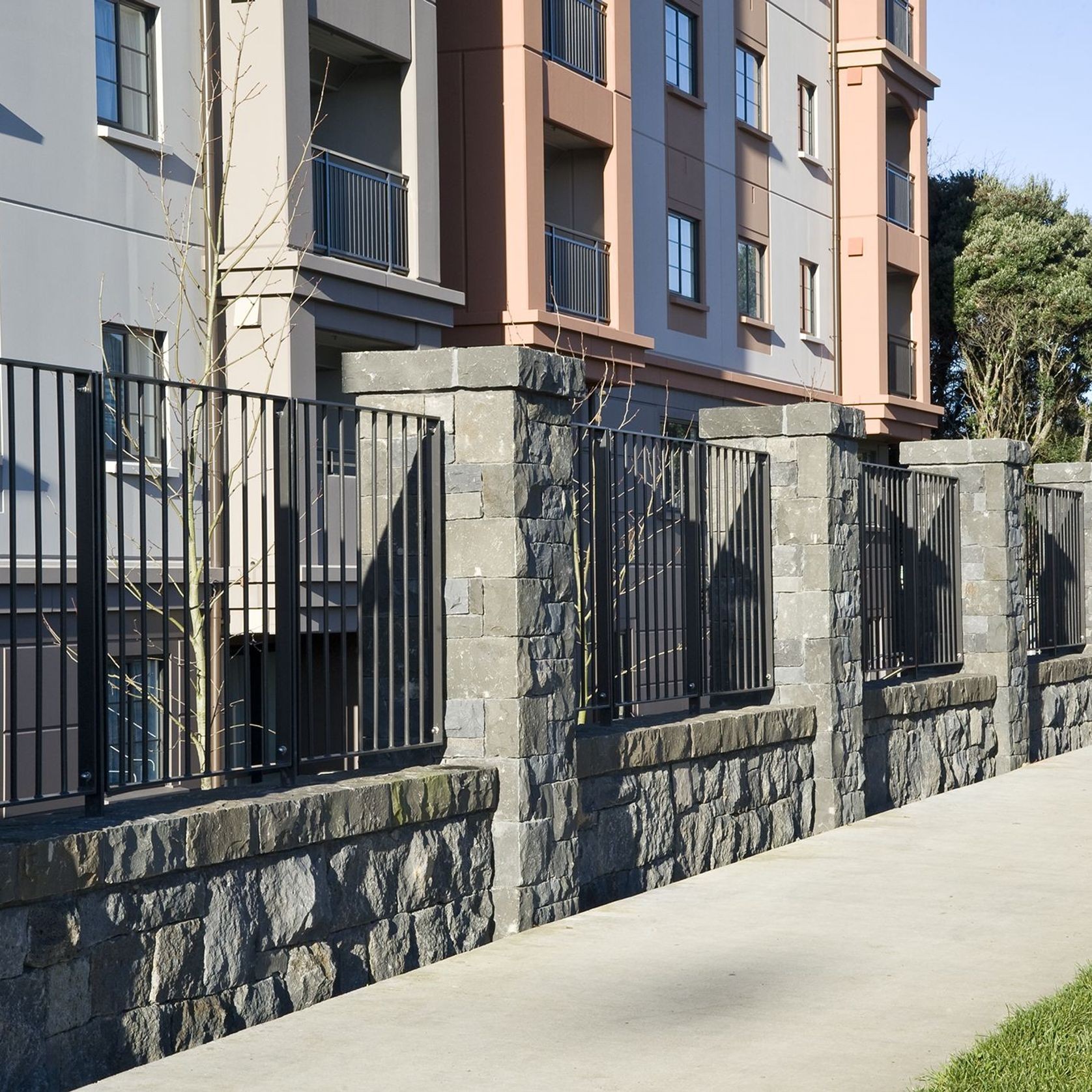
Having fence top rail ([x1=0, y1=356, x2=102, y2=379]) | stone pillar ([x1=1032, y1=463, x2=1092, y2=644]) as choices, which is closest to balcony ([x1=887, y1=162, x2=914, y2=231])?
stone pillar ([x1=1032, y1=463, x2=1092, y2=644])

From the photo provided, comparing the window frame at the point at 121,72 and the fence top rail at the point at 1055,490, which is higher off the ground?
the window frame at the point at 121,72

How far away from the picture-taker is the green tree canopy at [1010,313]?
35281mm

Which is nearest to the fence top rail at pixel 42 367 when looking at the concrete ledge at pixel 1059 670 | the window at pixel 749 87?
the concrete ledge at pixel 1059 670

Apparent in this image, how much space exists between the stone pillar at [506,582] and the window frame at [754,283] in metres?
17.9

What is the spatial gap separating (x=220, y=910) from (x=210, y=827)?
0.32 m

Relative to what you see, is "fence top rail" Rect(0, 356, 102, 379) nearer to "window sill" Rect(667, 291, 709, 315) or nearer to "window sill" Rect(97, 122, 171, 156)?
"window sill" Rect(97, 122, 171, 156)

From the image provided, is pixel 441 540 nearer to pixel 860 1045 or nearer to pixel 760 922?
pixel 760 922

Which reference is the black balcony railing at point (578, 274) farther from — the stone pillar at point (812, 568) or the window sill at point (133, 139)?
the stone pillar at point (812, 568)

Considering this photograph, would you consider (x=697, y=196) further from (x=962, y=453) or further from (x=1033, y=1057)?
(x=1033, y=1057)

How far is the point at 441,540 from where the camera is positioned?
316 inches

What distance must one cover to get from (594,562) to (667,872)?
1.78 meters

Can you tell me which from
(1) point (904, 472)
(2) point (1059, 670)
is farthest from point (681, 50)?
(1) point (904, 472)

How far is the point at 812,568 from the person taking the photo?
37.1 feet

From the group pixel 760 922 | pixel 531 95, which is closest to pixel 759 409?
pixel 760 922
